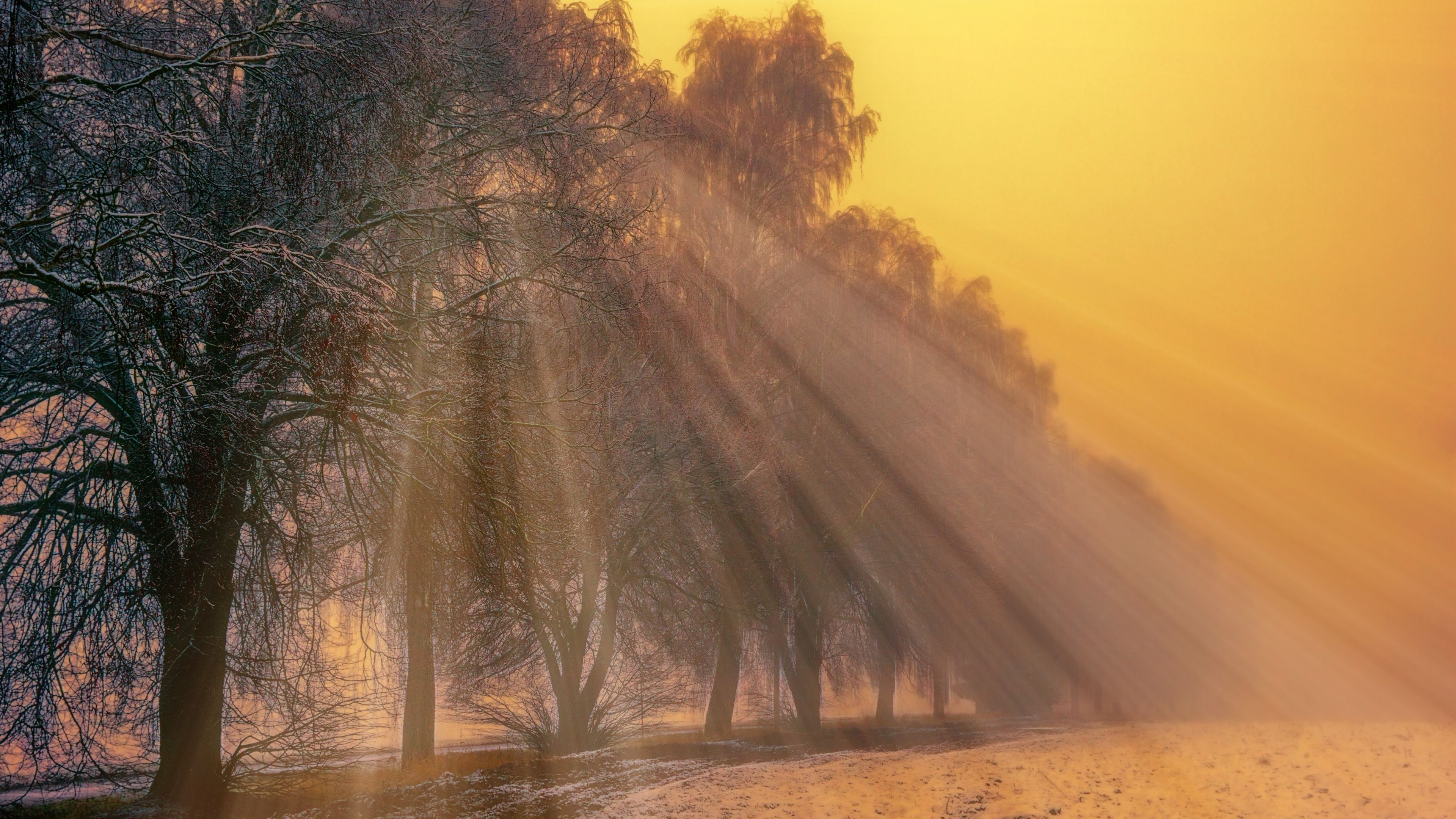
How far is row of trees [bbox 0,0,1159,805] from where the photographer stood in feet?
18.0

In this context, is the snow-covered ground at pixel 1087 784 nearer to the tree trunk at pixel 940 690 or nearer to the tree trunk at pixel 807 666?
the tree trunk at pixel 807 666

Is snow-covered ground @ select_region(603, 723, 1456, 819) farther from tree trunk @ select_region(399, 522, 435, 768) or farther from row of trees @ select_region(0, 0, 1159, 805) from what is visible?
tree trunk @ select_region(399, 522, 435, 768)

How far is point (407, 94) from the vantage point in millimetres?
6789

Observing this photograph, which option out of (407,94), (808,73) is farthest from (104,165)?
(808,73)

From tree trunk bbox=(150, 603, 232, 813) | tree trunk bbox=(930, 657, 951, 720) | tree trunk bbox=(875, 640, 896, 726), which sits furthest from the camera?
tree trunk bbox=(930, 657, 951, 720)

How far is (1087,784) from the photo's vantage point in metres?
10.0

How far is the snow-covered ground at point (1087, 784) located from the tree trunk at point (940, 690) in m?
8.76

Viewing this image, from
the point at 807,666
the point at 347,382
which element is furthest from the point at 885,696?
the point at 347,382

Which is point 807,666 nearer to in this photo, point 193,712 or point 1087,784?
point 1087,784

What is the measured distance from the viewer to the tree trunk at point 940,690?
22.8 m

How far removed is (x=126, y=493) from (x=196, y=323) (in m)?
2.21

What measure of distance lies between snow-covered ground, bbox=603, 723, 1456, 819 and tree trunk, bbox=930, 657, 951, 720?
8761 mm

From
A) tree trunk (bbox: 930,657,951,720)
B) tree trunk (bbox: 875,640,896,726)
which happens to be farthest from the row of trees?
tree trunk (bbox: 930,657,951,720)

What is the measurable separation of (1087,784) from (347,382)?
8431 mm
